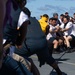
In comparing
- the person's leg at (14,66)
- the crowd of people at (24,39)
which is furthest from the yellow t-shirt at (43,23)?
the person's leg at (14,66)

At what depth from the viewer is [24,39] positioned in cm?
368

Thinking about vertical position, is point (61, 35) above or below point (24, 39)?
below

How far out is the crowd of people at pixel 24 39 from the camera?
2.62 meters

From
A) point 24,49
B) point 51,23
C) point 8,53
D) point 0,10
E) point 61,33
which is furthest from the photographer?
point 61,33

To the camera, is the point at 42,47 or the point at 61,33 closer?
the point at 42,47

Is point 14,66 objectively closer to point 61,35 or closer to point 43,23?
point 43,23

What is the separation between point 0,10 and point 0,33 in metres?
0.13

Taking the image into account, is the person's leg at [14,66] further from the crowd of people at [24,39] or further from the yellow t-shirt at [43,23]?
the yellow t-shirt at [43,23]

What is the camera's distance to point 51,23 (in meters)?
12.3

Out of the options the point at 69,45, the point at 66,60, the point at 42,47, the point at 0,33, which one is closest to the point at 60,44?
the point at 69,45

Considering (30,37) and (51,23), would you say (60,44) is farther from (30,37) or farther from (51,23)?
(30,37)

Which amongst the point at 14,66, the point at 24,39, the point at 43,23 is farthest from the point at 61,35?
the point at 14,66

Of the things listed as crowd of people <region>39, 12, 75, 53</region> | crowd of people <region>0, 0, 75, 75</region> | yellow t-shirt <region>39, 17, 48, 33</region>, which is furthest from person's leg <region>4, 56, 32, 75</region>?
crowd of people <region>39, 12, 75, 53</region>

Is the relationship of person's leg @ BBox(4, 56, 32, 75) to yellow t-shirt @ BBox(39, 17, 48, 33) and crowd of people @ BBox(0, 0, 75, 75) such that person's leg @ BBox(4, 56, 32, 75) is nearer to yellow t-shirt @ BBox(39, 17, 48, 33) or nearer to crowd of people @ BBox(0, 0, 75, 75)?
crowd of people @ BBox(0, 0, 75, 75)
